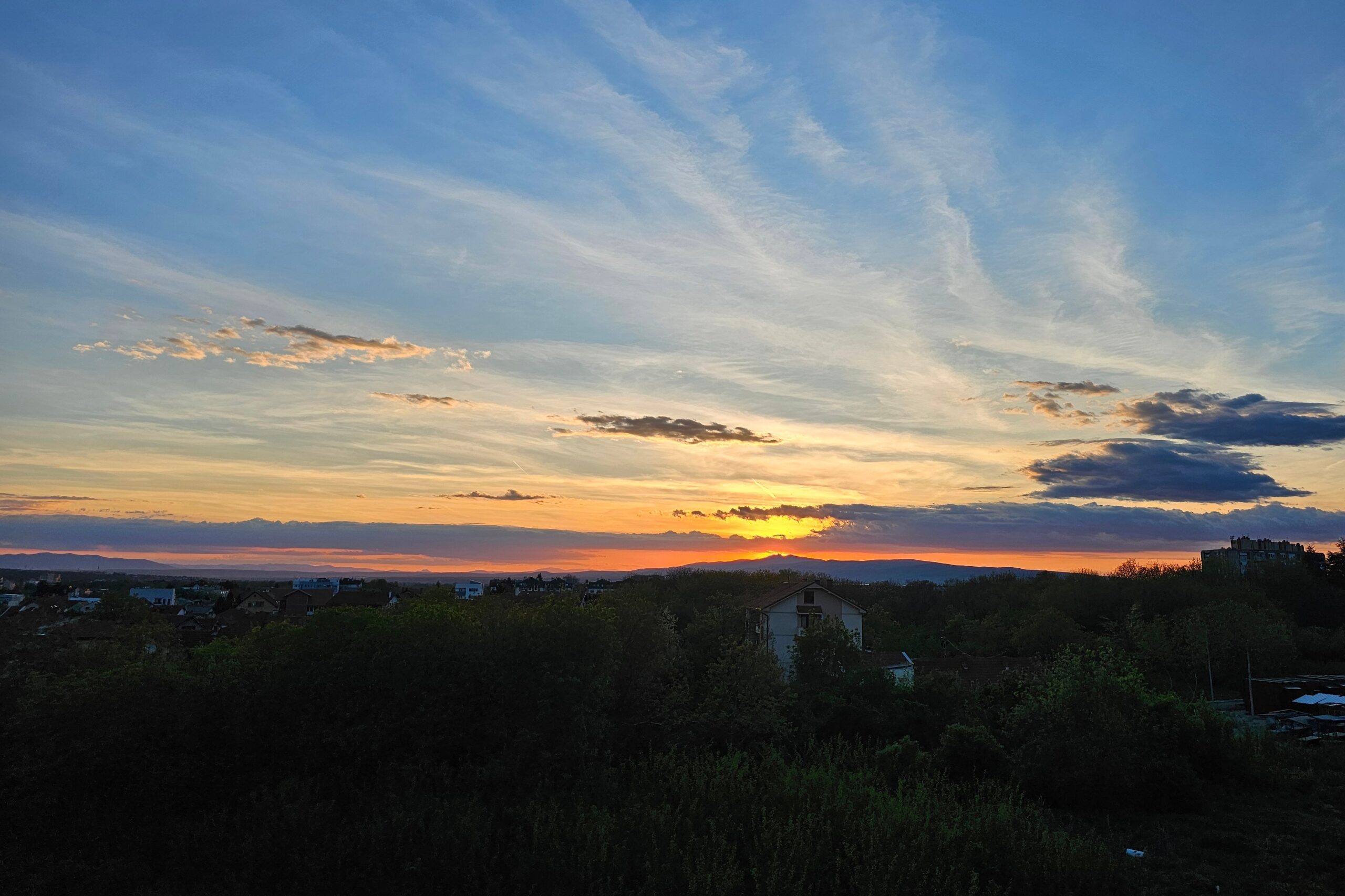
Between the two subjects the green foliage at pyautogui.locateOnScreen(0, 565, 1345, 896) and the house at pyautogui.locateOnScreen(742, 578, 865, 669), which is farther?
the house at pyautogui.locateOnScreen(742, 578, 865, 669)

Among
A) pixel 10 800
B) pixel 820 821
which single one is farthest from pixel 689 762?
pixel 10 800

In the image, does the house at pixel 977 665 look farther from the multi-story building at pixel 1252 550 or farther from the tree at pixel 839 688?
the multi-story building at pixel 1252 550

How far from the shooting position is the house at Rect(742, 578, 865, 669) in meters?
47.9

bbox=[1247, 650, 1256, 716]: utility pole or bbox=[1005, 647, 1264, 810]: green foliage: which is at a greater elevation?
bbox=[1005, 647, 1264, 810]: green foliage

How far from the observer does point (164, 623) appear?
28406 mm

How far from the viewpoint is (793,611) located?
48906 mm

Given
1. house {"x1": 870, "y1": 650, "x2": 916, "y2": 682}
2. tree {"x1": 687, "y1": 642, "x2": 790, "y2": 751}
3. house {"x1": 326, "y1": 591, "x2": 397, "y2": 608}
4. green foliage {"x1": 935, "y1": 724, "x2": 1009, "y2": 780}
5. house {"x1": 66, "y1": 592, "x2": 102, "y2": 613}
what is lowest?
house {"x1": 870, "y1": 650, "x2": 916, "y2": 682}

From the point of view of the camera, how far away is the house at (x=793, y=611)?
47.9m

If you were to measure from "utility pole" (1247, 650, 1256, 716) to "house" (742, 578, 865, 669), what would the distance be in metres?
19.0

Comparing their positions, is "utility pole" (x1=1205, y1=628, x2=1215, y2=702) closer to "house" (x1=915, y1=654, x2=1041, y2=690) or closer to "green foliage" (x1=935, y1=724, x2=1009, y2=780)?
"house" (x1=915, y1=654, x2=1041, y2=690)

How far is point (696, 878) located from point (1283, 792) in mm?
15023

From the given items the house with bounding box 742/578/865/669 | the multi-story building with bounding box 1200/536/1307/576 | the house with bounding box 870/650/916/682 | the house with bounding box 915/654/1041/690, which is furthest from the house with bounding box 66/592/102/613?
the multi-story building with bounding box 1200/536/1307/576

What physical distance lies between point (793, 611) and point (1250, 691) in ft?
75.9

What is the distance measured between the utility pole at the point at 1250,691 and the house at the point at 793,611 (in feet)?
62.3
